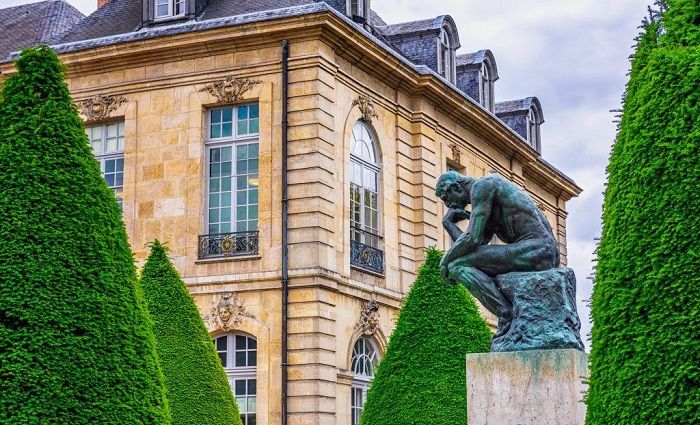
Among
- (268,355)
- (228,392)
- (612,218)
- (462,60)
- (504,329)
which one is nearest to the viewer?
(612,218)

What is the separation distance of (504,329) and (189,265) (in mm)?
13390

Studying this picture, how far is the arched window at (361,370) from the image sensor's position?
23078 mm

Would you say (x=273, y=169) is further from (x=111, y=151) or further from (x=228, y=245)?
(x=111, y=151)

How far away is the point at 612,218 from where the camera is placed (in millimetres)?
6766

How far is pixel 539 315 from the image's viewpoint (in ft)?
32.8

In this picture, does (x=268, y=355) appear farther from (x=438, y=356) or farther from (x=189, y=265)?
(x=438, y=356)

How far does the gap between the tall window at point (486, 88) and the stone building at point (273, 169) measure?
18.0 feet

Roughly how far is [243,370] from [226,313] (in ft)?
3.62

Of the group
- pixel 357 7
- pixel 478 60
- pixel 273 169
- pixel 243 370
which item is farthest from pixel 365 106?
pixel 478 60

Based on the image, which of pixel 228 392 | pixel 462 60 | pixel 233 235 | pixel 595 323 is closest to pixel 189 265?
pixel 233 235

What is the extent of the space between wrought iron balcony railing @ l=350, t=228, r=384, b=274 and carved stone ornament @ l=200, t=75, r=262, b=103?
344 centimetres

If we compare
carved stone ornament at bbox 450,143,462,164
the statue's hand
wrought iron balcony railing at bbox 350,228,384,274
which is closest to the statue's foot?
the statue's hand

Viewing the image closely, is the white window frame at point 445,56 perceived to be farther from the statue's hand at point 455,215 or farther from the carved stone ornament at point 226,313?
the statue's hand at point 455,215

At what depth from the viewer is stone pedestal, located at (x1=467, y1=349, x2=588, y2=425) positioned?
9492mm
